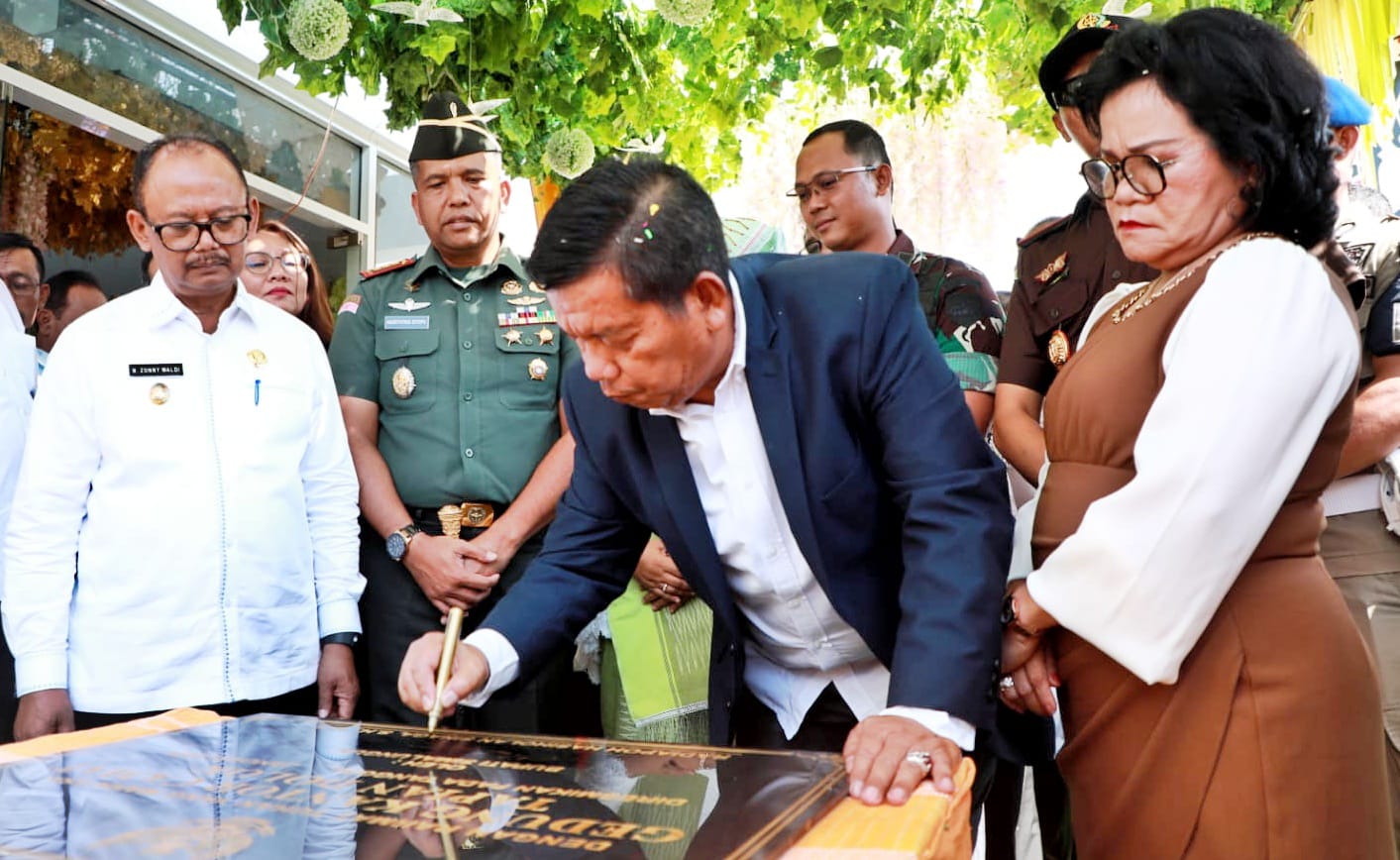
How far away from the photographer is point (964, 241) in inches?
463

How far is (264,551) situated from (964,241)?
993cm

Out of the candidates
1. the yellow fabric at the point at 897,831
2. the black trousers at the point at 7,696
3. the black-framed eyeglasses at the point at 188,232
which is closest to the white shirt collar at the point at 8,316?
the black trousers at the point at 7,696

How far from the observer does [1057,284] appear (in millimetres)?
2812

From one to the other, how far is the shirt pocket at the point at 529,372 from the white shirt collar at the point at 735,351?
1.38m

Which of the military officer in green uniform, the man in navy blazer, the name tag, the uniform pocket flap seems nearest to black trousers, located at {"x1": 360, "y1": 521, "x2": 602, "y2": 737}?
the military officer in green uniform

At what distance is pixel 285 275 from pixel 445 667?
2382 millimetres

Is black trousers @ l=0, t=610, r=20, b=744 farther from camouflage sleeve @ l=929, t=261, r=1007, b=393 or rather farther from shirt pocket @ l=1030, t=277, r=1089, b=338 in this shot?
shirt pocket @ l=1030, t=277, r=1089, b=338

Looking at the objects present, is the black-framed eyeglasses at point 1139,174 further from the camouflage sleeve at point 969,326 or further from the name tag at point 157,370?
the name tag at point 157,370

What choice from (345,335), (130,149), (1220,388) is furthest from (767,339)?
(130,149)

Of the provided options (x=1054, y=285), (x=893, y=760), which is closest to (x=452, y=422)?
(x=1054, y=285)

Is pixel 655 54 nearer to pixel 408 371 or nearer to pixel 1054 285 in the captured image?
pixel 408 371

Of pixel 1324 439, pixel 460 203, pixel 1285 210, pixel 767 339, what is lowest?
pixel 1324 439

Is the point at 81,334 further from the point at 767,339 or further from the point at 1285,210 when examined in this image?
the point at 1285,210

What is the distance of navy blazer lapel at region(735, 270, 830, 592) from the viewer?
1855 millimetres
